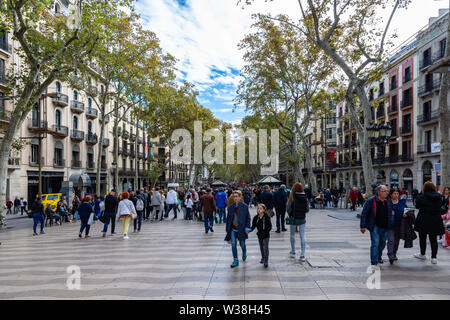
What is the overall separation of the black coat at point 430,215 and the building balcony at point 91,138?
3620cm

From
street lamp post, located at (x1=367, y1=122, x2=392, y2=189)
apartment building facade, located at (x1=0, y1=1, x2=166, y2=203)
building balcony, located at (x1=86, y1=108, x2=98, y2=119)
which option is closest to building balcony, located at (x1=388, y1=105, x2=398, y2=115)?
street lamp post, located at (x1=367, y1=122, x2=392, y2=189)

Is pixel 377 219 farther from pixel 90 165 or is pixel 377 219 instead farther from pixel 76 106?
pixel 90 165

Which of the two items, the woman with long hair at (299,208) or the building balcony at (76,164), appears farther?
the building balcony at (76,164)

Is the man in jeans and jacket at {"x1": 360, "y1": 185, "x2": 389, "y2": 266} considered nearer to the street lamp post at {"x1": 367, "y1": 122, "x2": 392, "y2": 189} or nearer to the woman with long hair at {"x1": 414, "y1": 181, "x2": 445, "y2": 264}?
the woman with long hair at {"x1": 414, "y1": 181, "x2": 445, "y2": 264}

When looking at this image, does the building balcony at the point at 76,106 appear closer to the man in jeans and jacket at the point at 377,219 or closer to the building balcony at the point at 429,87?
the man in jeans and jacket at the point at 377,219

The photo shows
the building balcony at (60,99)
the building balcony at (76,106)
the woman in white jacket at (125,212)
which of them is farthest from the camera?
the building balcony at (76,106)

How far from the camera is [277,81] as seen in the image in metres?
28.1

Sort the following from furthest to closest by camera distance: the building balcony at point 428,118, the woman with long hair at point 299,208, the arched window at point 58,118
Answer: the arched window at point 58,118 → the building balcony at point 428,118 → the woman with long hair at point 299,208

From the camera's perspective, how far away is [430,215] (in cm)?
692

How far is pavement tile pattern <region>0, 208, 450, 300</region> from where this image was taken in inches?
202

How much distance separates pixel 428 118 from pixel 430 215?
96.1 ft

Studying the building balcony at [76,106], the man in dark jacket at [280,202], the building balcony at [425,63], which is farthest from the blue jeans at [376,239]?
the building balcony at [76,106]

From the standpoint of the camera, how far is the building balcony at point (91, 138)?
37562 mm
